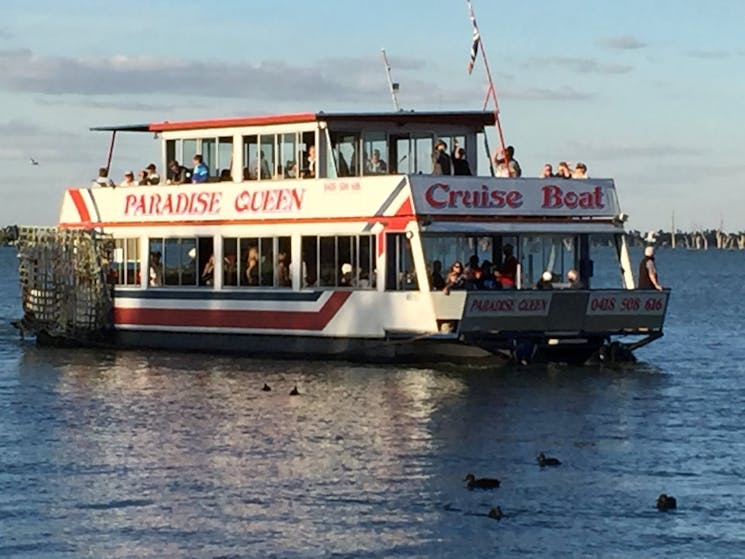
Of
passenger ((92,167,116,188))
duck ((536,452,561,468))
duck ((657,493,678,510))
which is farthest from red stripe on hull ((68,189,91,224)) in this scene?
duck ((657,493,678,510))

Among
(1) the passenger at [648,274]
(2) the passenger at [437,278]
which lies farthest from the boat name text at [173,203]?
(1) the passenger at [648,274]

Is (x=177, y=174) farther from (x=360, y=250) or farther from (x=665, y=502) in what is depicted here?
(x=665, y=502)

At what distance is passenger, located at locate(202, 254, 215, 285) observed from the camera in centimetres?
4450

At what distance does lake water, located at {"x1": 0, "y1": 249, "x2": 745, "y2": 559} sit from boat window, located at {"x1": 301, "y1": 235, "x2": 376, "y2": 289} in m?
1.84

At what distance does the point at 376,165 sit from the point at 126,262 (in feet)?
24.9

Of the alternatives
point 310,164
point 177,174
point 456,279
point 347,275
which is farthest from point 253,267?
point 456,279

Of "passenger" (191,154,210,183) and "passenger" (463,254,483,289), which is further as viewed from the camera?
"passenger" (191,154,210,183)

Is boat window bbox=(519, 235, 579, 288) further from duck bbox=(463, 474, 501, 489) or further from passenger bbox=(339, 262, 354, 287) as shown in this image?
duck bbox=(463, 474, 501, 489)

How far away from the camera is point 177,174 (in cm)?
4566

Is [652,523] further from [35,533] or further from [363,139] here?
[363,139]

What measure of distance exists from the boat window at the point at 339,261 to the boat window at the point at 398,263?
52 centimetres

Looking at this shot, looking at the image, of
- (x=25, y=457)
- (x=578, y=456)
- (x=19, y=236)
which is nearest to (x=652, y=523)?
(x=578, y=456)

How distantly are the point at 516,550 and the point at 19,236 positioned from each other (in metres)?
31.1

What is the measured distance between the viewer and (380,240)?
133 feet
